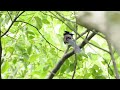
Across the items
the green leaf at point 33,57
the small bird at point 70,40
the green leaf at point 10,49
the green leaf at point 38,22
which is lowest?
the green leaf at point 33,57

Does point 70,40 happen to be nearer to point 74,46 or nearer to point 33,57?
point 74,46

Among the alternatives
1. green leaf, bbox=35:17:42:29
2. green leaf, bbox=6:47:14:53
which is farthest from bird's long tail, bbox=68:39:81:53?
green leaf, bbox=6:47:14:53

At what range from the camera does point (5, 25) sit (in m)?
1.67

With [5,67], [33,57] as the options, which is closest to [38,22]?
[33,57]

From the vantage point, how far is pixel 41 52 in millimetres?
1708

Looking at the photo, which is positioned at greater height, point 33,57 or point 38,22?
point 38,22

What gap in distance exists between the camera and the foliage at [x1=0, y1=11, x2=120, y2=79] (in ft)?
4.92

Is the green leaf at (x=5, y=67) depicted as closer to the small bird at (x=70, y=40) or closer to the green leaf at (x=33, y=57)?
the green leaf at (x=33, y=57)

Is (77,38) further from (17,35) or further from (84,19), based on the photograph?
(17,35)

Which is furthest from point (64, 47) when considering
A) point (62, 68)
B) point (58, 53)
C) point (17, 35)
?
point (17, 35)

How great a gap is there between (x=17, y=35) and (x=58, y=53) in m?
0.25

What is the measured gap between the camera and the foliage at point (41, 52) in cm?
150

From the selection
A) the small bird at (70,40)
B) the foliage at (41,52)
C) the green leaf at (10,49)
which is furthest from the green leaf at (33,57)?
the small bird at (70,40)

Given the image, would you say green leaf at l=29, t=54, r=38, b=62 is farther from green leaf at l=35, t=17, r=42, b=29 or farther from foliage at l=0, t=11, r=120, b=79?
green leaf at l=35, t=17, r=42, b=29
